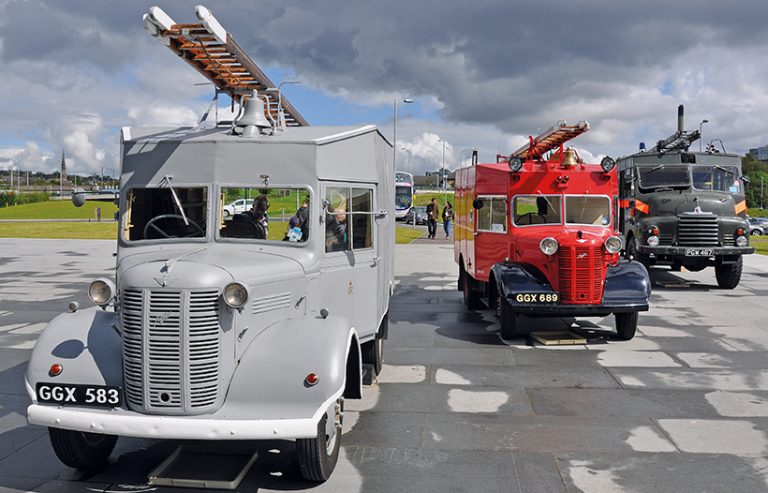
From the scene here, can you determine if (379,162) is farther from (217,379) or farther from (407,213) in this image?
(407,213)

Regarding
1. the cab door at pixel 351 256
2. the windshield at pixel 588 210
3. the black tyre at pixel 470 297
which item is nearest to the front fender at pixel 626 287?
the windshield at pixel 588 210

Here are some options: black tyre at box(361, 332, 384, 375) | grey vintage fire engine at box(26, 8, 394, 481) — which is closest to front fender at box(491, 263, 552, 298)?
black tyre at box(361, 332, 384, 375)

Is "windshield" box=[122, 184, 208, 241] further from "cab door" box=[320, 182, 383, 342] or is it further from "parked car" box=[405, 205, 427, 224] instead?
"parked car" box=[405, 205, 427, 224]

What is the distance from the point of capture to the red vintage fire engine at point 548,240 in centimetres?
976

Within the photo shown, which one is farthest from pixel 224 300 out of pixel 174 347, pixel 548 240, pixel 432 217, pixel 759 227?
pixel 759 227

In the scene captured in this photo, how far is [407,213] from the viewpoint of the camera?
53.7 metres

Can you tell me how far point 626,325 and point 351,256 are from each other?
549cm

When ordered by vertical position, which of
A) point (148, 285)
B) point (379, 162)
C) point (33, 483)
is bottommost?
point (33, 483)

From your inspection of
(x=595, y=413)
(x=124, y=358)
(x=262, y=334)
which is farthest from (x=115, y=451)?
(x=595, y=413)

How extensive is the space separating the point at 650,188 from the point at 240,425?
48.9 feet

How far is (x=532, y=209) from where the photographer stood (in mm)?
11336

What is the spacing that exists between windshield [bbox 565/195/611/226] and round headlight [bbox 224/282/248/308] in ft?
24.6

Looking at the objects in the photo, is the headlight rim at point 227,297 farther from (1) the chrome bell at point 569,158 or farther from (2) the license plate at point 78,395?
(1) the chrome bell at point 569,158

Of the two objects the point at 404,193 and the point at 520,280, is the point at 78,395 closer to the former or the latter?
the point at 520,280
